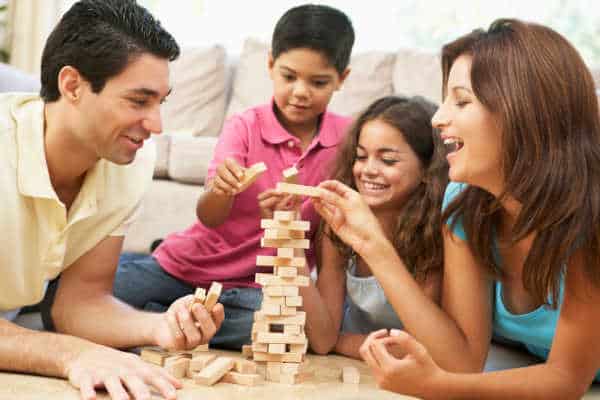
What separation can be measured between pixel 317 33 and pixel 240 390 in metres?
1.20

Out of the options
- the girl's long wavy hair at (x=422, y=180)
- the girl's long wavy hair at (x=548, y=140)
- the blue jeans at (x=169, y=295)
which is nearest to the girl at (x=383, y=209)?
the girl's long wavy hair at (x=422, y=180)

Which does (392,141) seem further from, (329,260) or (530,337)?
(530,337)

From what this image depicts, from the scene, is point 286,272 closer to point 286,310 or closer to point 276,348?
point 286,310

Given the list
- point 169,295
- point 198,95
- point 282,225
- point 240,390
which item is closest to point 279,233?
point 282,225

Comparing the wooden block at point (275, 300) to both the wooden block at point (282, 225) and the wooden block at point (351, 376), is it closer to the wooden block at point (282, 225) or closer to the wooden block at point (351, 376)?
the wooden block at point (282, 225)

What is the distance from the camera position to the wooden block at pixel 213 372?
1.93 meters

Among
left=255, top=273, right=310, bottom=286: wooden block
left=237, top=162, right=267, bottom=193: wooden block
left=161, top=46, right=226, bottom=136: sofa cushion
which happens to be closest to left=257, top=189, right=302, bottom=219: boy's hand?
left=237, top=162, right=267, bottom=193: wooden block

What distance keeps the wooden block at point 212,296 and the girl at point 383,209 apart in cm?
44

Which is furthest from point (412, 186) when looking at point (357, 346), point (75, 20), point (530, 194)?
point (75, 20)

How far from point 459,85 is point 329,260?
2.56 feet

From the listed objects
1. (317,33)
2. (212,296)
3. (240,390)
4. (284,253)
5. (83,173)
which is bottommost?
(240,390)

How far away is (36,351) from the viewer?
1.86 metres

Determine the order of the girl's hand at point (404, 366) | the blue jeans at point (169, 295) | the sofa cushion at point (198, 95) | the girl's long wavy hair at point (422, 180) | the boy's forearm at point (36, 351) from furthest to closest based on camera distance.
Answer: the sofa cushion at point (198, 95)
the blue jeans at point (169, 295)
the girl's long wavy hair at point (422, 180)
the boy's forearm at point (36, 351)
the girl's hand at point (404, 366)

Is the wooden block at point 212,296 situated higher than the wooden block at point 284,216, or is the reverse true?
the wooden block at point 284,216
